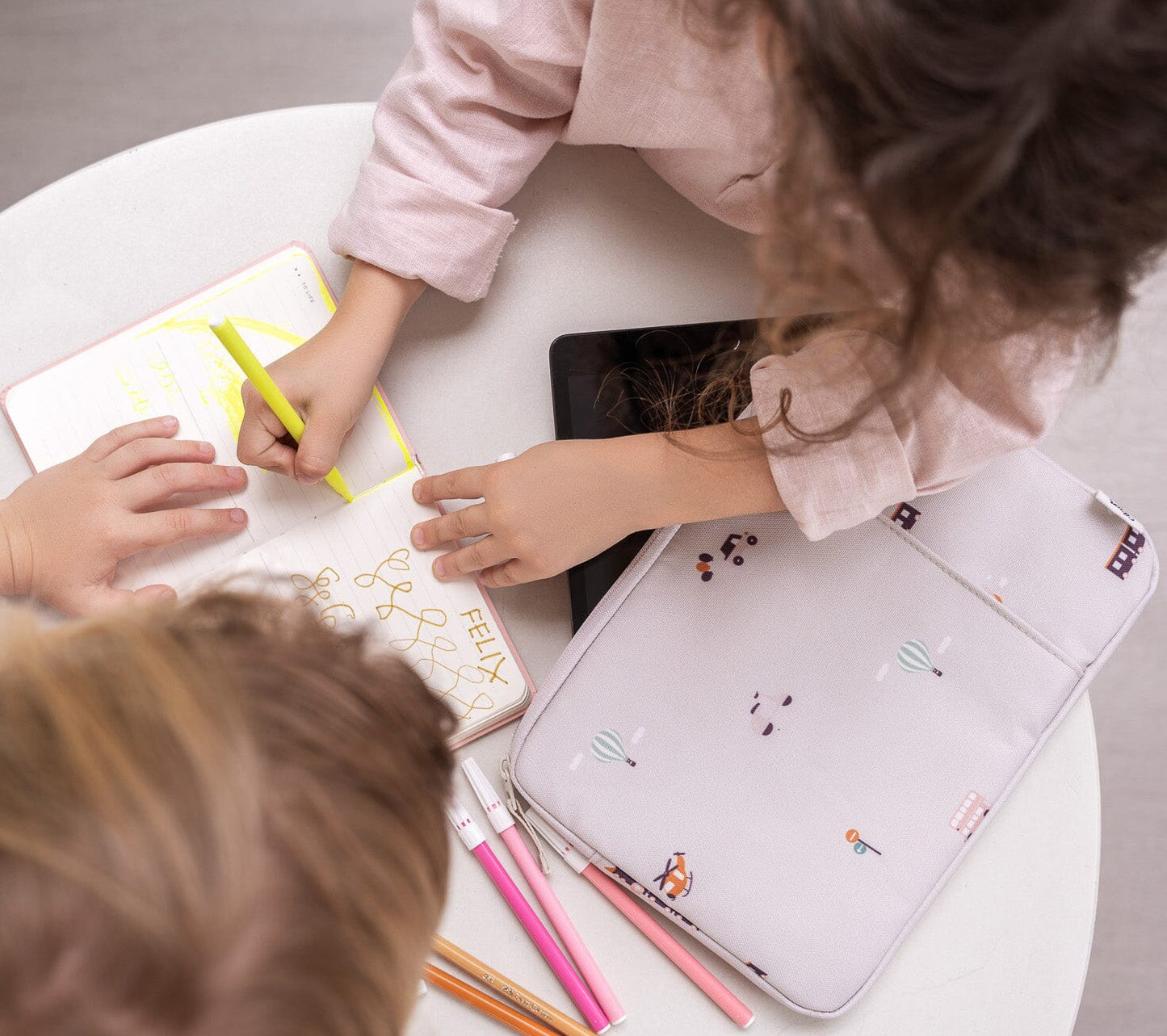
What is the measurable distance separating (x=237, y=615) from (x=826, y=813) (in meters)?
0.29

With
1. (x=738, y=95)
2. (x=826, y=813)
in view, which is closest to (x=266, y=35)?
(x=738, y=95)

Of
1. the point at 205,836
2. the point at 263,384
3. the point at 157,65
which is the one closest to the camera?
the point at 205,836

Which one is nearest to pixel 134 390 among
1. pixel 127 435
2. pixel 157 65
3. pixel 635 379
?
pixel 127 435

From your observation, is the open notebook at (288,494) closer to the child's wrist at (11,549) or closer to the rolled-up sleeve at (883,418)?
the child's wrist at (11,549)

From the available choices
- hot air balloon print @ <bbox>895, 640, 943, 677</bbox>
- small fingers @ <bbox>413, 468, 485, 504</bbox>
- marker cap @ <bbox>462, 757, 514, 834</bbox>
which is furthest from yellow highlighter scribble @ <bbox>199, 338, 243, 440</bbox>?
hot air balloon print @ <bbox>895, 640, 943, 677</bbox>

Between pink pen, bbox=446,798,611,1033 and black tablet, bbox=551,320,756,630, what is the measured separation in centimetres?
14

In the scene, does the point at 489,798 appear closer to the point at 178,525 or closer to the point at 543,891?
the point at 543,891

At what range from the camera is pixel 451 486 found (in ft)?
1.54

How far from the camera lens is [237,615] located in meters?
0.33

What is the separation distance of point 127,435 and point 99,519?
0.15ft

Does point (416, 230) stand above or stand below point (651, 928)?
above

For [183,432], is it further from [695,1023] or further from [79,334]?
[695,1023]

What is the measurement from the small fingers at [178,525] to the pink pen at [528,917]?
18 centimetres

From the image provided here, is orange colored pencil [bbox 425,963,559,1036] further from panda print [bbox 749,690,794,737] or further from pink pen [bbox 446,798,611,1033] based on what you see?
panda print [bbox 749,690,794,737]
